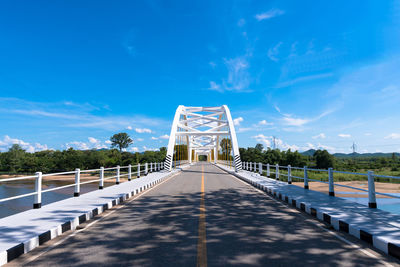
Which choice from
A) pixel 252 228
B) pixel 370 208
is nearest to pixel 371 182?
pixel 370 208

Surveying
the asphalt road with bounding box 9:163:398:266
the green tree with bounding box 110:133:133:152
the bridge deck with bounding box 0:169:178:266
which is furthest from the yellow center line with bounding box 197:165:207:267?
the green tree with bounding box 110:133:133:152

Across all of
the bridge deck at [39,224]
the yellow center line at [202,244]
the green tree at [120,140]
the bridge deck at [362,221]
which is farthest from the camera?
the green tree at [120,140]

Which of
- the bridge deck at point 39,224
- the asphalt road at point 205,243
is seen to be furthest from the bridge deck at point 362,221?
the bridge deck at point 39,224

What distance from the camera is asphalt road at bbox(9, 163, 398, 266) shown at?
355 centimetres

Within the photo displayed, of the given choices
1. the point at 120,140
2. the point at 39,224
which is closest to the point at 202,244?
the point at 39,224

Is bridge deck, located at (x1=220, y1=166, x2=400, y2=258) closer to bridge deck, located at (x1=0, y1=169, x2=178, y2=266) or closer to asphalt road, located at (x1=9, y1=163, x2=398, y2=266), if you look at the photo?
asphalt road, located at (x1=9, y1=163, x2=398, y2=266)

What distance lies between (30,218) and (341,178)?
46.8 metres

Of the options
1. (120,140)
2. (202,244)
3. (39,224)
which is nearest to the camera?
(202,244)

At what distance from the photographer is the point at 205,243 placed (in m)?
4.23

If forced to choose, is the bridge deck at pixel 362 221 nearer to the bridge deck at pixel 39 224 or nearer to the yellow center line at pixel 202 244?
the yellow center line at pixel 202 244

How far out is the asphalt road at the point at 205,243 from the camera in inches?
140

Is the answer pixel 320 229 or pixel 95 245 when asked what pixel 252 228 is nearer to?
pixel 320 229

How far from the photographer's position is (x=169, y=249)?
396cm

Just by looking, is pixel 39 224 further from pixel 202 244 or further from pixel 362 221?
pixel 362 221
